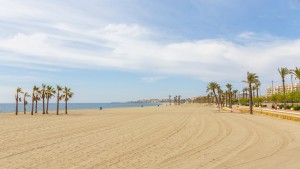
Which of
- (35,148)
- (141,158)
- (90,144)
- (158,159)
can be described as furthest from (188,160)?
(35,148)

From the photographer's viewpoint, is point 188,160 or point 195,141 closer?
point 188,160

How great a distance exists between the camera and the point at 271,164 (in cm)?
1145

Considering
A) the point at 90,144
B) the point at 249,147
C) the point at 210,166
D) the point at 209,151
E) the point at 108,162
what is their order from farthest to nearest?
the point at 90,144 → the point at 249,147 → the point at 209,151 → the point at 108,162 → the point at 210,166

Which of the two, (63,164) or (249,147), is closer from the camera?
(63,164)

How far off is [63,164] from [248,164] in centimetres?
731

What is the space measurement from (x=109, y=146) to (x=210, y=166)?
687 centimetres

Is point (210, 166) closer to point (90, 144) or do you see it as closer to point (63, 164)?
point (63, 164)

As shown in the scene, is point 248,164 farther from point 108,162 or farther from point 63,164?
point 63,164

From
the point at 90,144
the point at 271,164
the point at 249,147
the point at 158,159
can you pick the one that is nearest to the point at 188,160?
the point at 158,159

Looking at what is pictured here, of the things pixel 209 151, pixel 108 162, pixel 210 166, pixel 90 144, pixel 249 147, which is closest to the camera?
pixel 210 166

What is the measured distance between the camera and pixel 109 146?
16.4 metres

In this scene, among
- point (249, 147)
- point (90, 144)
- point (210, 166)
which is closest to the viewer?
point (210, 166)

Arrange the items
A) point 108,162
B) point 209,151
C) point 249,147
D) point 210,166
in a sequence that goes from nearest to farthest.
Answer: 1. point 210,166
2. point 108,162
3. point 209,151
4. point 249,147

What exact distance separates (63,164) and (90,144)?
535 cm
